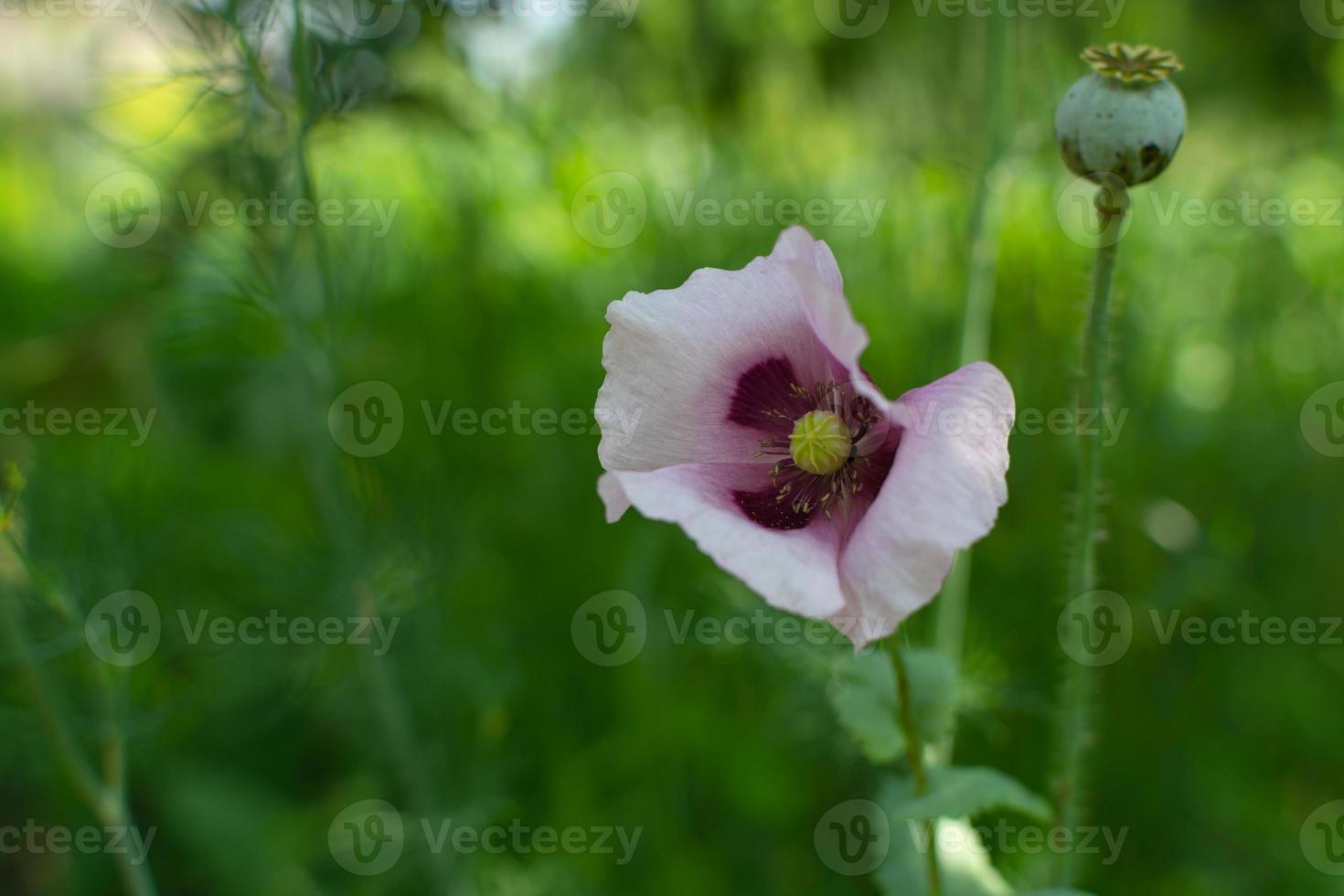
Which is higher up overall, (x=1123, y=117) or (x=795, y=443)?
(x=1123, y=117)

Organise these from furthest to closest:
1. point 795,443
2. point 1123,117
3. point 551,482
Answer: point 551,482
point 795,443
point 1123,117

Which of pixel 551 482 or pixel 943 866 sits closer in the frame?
pixel 943 866

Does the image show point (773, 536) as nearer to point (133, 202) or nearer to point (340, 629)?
point (340, 629)

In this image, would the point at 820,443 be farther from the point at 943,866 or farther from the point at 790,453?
the point at 943,866

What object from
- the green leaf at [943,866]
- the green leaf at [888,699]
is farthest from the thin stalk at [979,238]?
the green leaf at [888,699]

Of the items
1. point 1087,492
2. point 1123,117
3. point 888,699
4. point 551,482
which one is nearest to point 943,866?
point 888,699

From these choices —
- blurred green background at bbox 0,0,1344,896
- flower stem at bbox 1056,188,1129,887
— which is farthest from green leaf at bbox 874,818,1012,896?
blurred green background at bbox 0,0,1344,896

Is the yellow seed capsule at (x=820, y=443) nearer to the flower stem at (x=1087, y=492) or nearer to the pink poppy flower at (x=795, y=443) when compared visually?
the pink poppy flower at (x=795, y=443)
